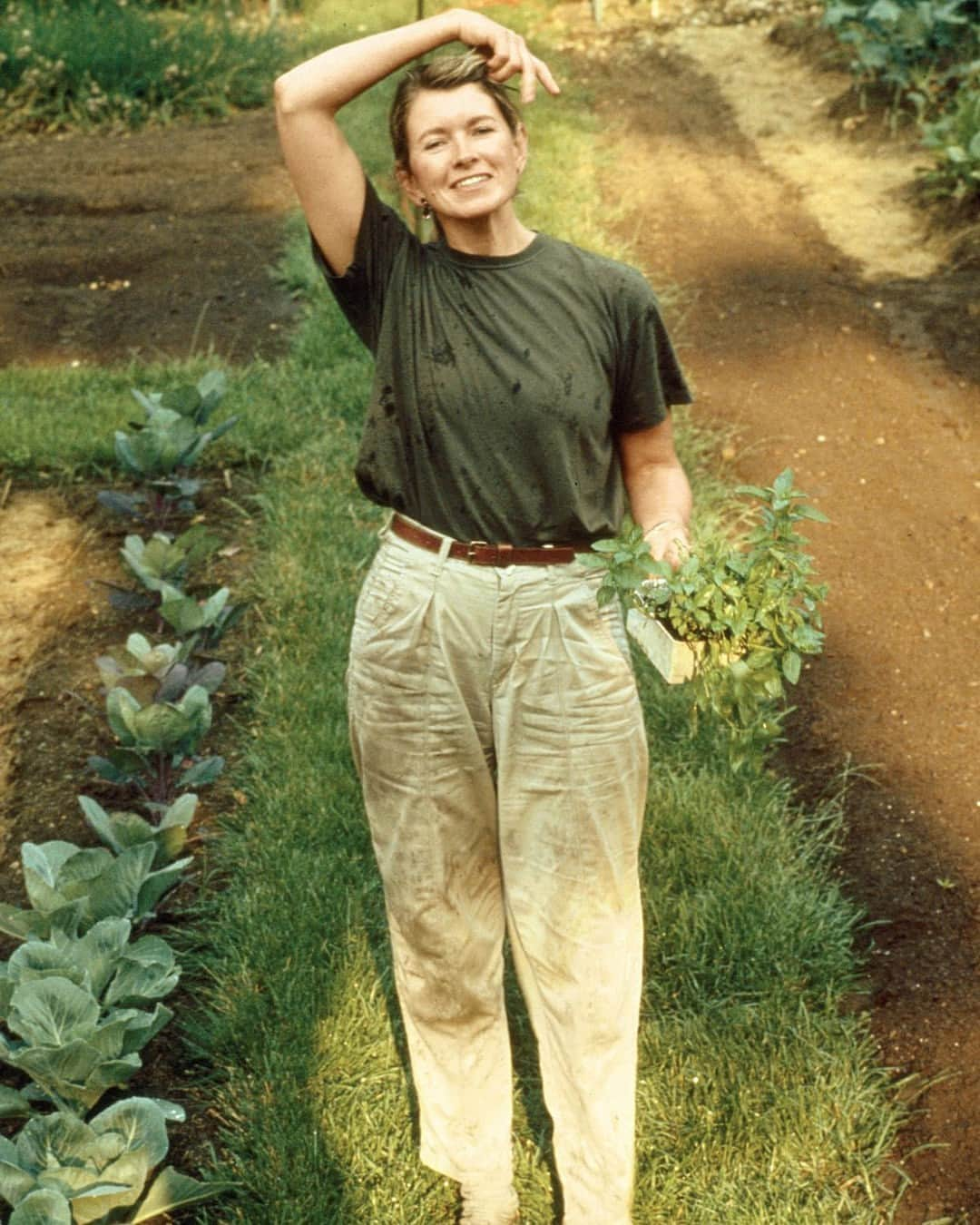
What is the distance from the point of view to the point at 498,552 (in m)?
2.36

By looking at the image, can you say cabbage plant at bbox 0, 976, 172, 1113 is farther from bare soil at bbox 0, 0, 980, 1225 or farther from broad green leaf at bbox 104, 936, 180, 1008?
bare soil at bbox 0, 0, 980, 1225

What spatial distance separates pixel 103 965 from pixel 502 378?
1.44 metres

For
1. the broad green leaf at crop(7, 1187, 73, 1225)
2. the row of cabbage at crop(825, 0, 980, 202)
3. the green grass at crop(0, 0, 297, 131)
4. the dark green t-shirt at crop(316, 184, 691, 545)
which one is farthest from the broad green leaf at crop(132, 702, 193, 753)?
the green grass at crop(0, 0, 297, 131)

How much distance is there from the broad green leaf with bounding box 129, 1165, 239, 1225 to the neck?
1622 mm

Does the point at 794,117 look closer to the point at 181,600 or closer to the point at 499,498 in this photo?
the point at 181,600

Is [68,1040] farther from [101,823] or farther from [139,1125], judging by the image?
[101,823]

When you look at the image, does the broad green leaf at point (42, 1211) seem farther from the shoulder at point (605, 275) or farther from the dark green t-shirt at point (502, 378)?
the shoulder at point (605, 275)

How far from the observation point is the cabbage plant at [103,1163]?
8.70 feet

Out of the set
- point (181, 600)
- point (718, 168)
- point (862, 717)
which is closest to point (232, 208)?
point (718, 168)

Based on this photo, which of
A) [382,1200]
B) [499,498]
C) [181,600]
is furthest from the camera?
[181,600]

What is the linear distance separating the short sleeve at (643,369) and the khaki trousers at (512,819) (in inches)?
11.3

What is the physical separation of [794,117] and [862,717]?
6233mm

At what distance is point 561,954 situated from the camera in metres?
2.51

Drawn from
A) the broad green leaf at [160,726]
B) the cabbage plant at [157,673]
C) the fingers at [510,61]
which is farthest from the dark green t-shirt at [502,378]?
the cabbage plant at [157,673]
